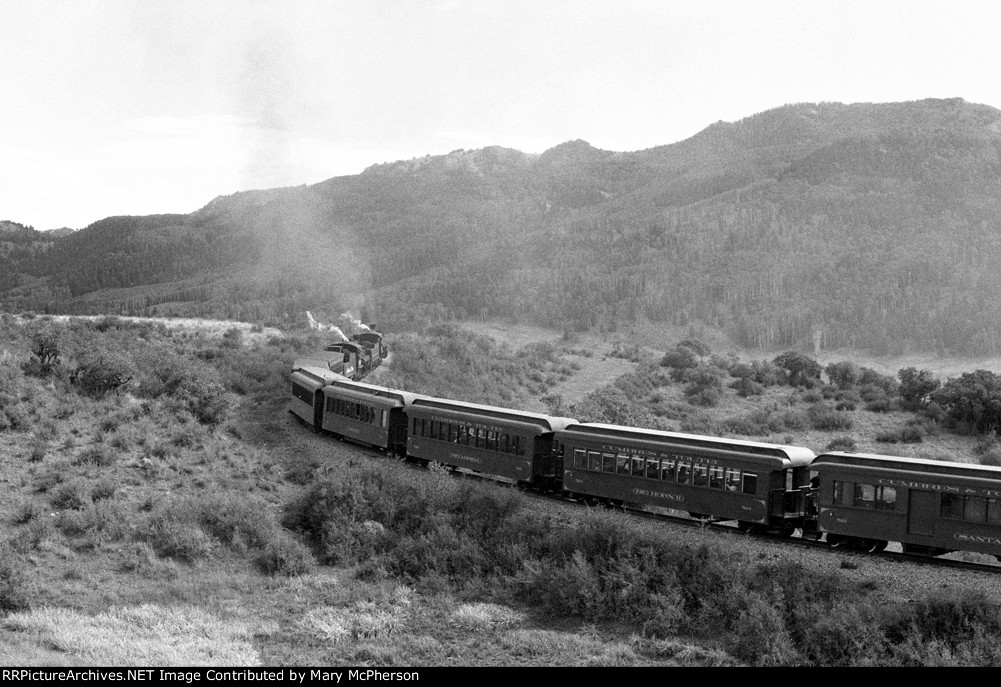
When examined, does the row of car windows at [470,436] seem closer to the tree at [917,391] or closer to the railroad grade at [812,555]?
the railroad grade at [812,555]

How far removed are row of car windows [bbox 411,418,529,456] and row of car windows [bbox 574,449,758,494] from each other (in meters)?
2.35

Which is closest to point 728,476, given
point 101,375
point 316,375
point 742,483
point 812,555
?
point 742,483

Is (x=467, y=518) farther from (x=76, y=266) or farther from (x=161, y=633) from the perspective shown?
(x=76, y=266)

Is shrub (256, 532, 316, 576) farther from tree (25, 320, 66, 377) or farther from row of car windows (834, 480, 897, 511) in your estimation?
tree (25, 320, 66, 377)

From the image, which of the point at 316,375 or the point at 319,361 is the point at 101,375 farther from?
the point at 319,361

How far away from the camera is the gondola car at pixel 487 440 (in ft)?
90.5

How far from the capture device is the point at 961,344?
87.4 m

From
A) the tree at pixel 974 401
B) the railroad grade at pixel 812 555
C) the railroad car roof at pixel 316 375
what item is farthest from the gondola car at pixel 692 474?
the tree at pixel 974 401

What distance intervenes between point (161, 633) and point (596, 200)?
615ft

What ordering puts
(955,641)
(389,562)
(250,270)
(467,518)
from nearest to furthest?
(955,641), (389,562), (467,518), (250,270)

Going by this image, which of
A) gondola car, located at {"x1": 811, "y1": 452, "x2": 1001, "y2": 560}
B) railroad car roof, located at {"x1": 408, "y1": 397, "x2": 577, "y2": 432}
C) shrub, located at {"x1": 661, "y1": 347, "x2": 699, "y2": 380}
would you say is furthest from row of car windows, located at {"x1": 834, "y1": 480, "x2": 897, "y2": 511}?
shrub, located at {"x1": 661, "y1": 347, "x2": 699, "y2": 380}

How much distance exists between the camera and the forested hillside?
101562mm

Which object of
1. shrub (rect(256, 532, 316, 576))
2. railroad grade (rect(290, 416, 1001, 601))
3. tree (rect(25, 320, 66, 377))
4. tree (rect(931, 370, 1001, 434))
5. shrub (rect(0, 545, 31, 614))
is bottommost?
shrub (rect(256, 532, 316, 576))

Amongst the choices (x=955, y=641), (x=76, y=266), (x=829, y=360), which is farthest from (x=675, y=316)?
(x=76, y=266)
